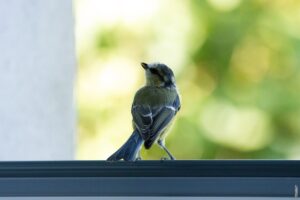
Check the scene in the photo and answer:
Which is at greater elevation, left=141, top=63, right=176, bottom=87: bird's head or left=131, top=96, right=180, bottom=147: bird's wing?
left=141, top=63, right=176, bottom=87: bird's head

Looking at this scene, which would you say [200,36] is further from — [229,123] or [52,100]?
[52,100]

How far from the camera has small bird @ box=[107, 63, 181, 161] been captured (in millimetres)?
1704

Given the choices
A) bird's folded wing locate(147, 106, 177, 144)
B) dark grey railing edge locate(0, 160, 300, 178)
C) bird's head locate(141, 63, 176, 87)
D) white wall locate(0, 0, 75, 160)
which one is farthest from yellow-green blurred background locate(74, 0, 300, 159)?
dark grey railing edge locate(0, 160, 300, 178)

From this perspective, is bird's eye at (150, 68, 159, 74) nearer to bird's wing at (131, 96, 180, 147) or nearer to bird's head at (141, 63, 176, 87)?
bird's head at (141, 63, 176, 87)

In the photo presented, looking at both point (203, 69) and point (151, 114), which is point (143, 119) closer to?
point (151, 114)

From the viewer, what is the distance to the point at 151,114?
176cm

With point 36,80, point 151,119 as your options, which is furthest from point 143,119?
point 36,80

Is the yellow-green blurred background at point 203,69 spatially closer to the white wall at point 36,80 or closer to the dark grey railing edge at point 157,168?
the white wall at point 36,80

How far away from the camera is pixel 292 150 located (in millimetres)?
2744

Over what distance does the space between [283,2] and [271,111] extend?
0.40 metres

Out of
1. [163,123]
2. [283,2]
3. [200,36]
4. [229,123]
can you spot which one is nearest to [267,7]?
[283,2]

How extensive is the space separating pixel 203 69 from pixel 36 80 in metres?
0.61

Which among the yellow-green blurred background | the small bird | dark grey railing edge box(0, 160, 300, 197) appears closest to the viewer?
dark grey railing edge box(0, 160, 300, 197)

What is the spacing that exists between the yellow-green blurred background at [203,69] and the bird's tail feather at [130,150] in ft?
3.31
